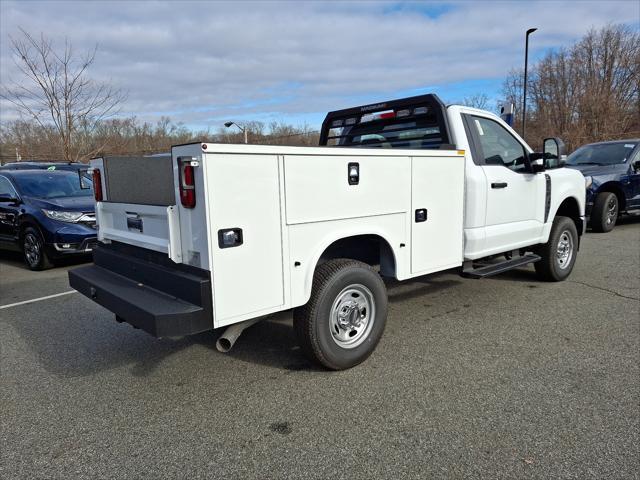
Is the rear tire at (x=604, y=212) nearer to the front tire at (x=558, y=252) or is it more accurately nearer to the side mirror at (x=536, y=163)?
the front tire at (x=558, y=252)

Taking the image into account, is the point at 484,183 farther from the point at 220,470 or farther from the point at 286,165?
the point at 220,470

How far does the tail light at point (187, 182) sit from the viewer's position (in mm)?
2916

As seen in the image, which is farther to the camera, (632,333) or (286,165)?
(632,333)

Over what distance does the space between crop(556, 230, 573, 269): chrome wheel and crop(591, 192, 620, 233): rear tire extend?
482 cm

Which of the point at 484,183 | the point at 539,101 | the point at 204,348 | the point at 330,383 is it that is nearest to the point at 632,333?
the point at 484,183

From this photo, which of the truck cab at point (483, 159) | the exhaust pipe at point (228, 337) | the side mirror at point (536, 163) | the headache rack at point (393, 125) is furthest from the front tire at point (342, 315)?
the side mirror at point (536, 163)

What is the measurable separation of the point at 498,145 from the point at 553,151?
0.88 m

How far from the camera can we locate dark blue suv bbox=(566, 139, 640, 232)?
1050cm

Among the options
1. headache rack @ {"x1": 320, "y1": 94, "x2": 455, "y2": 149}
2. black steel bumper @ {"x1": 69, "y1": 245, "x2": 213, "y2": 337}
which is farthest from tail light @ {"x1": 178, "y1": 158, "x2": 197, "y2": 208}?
headache rack @ {"x1": 320, "y1": 94, "x2": 455, "y2": 149}

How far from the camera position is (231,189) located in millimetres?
2971

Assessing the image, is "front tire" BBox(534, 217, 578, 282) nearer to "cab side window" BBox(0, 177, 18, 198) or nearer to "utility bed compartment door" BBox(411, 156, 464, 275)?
"utility bed compartment door" BBox(411, 156, 464, 275)

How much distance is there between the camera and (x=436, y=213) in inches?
172

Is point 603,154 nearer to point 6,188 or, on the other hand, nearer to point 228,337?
point 228,337

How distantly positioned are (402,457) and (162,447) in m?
1.38
